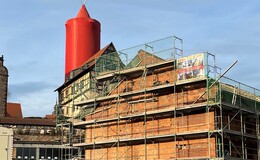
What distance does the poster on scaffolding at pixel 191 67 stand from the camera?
32.0 metres

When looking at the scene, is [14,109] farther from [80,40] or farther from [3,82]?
[80,40]

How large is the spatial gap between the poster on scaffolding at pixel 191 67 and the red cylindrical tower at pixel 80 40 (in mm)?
44517

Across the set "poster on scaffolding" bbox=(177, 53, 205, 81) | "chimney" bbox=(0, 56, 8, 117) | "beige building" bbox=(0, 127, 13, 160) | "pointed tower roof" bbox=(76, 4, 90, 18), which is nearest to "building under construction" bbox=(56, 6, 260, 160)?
"poster on scaffolding" bbox=(177, 53, 205, 81)

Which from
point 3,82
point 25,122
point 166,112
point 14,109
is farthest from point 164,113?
point 14,109

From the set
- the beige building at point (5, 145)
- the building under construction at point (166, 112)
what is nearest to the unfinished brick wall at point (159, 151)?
the building under construction at point (166, 112)

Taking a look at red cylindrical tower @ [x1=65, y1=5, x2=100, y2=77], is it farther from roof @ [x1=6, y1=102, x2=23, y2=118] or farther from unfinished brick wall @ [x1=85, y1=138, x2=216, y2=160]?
unfinished brick wall @ [x1=85, y1=138, x2=216, y2=160]

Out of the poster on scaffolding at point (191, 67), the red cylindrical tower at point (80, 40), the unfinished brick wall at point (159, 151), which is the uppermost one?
the red cylindrical tower at point (80, 40)

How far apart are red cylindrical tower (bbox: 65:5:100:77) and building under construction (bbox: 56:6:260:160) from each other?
37468 millimetres

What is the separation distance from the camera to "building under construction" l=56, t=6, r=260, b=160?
31.6 m

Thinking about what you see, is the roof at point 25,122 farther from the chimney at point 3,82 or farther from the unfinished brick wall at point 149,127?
the unfinished brick wall at point 149,127

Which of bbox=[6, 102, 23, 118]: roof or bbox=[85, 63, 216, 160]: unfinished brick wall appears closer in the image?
bbox=[85, 63, 216, 160]: unfinished brick wall

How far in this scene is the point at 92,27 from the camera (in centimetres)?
7969

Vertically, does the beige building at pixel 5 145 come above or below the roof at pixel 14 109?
below

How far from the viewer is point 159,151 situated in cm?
3381
